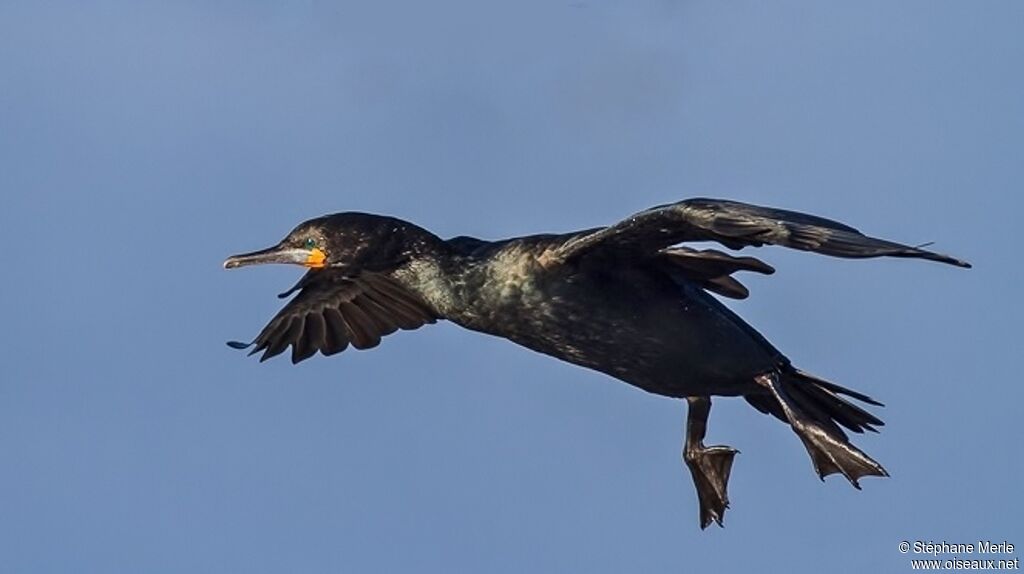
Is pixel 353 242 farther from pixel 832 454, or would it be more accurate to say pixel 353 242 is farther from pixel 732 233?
pixel 832 454

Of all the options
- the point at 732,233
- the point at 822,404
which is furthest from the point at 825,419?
the point at 732,233

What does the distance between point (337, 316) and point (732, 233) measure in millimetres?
4038

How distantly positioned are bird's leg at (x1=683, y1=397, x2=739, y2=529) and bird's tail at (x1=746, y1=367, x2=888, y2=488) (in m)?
0.51

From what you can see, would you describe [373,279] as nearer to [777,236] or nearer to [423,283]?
[423,283]

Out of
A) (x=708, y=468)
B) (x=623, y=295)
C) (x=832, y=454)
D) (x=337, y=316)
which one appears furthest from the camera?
(x=337, y=316)

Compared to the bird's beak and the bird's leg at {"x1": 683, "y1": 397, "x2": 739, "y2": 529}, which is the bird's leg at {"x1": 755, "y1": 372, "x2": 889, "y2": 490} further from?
the bird's beak

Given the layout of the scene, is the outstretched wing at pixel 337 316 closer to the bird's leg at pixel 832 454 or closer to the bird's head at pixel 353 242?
the bird's head at pixel 353 242

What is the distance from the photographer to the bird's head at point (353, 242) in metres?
14.0

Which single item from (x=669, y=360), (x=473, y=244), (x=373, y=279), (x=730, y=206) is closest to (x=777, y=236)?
(x=730, y=206)

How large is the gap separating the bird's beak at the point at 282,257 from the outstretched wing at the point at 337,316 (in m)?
0.51

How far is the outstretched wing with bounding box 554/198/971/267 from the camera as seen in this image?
11648 millimetres

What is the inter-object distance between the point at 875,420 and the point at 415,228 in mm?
2947

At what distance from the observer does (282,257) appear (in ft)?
46.8

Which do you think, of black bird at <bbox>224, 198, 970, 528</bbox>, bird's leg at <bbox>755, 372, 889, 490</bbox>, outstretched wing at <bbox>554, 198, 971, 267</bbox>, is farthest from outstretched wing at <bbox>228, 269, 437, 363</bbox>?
bird's leg at <bbox>755, 372, 889, 490</bbox>
